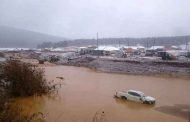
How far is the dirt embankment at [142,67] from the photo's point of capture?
38.0 m

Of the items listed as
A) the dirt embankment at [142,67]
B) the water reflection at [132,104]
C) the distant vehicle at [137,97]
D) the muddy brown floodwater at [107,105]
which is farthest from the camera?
the dirt embankment at [142,67]

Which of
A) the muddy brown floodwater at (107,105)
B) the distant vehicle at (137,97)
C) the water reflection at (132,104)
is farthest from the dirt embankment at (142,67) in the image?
the water reflection at (132,104)

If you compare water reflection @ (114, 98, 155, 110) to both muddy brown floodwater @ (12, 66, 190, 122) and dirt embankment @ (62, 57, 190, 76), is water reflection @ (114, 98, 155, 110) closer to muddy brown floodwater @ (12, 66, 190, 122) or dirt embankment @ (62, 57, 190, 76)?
muddy brown floodwater @ (12, 66, 190, 122)

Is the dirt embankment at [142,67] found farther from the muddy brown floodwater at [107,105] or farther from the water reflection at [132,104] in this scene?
the water reflection at [132,104]

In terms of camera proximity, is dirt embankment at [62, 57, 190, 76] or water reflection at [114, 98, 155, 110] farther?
dirt embankment at [62, 57, 190, 76]

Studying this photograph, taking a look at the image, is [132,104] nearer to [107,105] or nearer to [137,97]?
[137,97]

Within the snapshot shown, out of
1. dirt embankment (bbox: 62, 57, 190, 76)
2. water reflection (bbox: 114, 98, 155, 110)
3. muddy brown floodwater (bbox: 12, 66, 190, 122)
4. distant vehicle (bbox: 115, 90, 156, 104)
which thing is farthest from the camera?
dirt embankment (bbox: 62, 57, 190, 76)

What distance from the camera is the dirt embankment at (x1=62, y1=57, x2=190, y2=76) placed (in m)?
38.0

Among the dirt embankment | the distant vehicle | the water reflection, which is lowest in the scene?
the water reflection

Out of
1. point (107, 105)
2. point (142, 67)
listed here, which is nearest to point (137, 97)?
point (107, 105)

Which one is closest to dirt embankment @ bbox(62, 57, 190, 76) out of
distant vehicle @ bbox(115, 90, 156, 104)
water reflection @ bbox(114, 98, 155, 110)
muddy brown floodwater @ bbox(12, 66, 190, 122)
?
muddy brown floodwater @ bbox(12, 66, 190, 122)

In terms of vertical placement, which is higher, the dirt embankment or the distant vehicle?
the dirt embankment

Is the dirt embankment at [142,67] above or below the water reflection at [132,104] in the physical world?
above

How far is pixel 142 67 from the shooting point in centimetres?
4084
